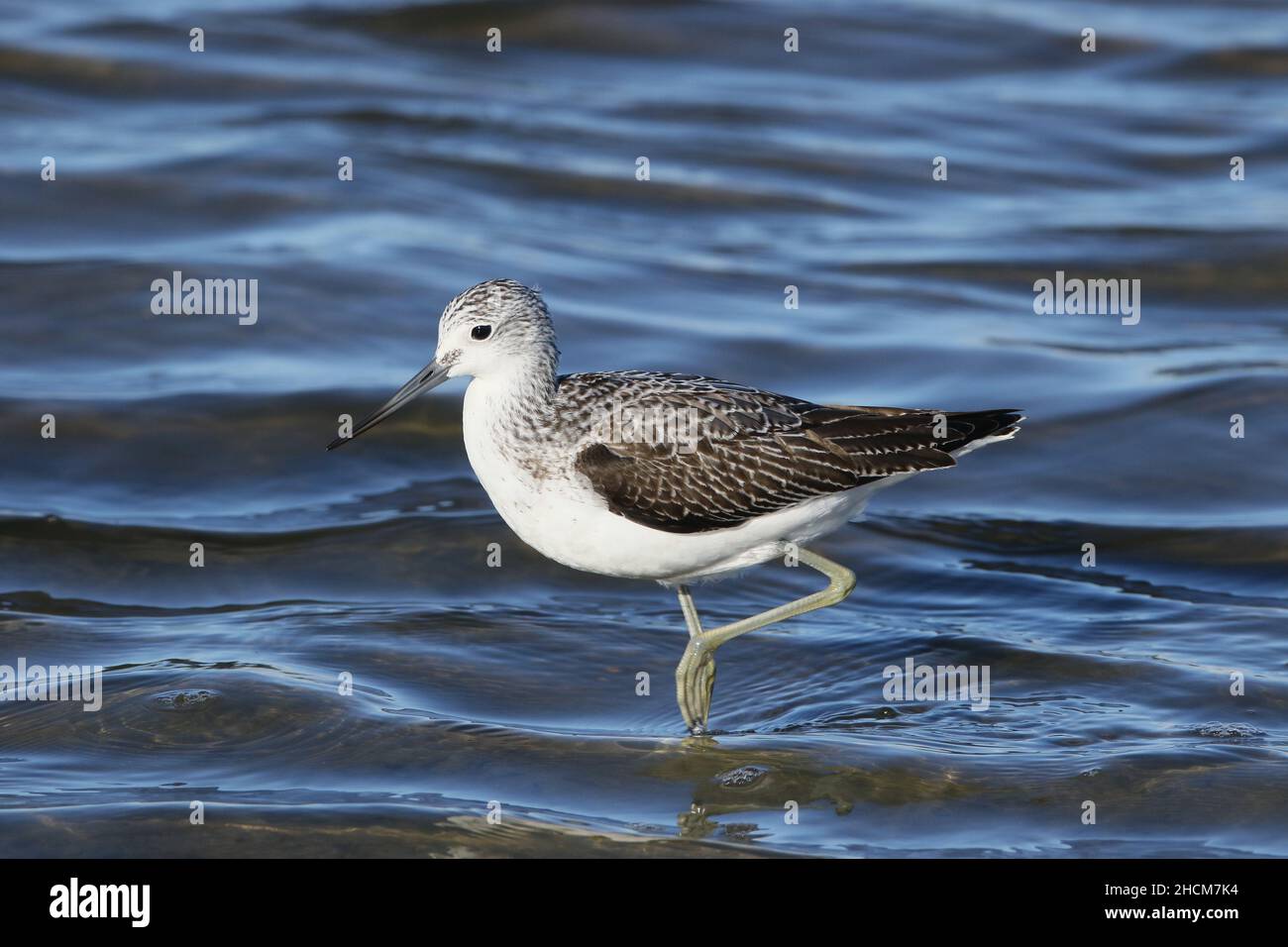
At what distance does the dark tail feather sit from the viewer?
9422mm

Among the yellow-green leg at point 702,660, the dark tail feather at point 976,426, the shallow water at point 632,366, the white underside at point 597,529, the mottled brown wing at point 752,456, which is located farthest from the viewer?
the dark tail feather at point 976,426

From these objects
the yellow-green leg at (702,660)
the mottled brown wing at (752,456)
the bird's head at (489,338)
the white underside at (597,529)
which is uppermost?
the bird's head at (489,338)

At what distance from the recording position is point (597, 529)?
863 cm

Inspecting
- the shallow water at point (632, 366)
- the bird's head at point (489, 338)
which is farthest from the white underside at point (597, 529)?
the shallow water at point (632, 366)

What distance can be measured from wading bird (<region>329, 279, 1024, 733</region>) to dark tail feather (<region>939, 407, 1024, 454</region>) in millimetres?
15

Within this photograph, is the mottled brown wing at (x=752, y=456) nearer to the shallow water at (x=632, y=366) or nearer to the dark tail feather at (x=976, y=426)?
the dark tail feather at (x=976, y=426)

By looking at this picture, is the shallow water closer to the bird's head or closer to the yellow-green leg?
the yellow-green leg

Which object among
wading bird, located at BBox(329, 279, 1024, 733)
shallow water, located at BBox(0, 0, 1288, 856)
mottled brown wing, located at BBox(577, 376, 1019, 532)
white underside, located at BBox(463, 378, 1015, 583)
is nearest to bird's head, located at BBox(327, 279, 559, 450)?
wading bird, located at BBox(329, 279, 1024, 733)

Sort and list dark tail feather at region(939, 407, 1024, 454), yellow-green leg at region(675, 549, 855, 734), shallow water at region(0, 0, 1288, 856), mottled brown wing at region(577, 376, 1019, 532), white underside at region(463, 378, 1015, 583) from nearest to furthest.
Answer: shallow water at region(0, 0, 1288, 856), white underside at region(463, 378, 1015, 583), mottled brown wing at region(577, 376, 1019, 532), yellow-green leg at region(675, 549, 855, 734), dark tail feather at region(939, 407, 1024, 454)

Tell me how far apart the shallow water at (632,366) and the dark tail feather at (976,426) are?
150 cm

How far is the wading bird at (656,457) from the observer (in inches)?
342

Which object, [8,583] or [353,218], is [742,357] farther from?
[8,583]

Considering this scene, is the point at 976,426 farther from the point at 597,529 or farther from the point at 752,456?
the point at 597,529

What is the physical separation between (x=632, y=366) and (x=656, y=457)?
6.08m
